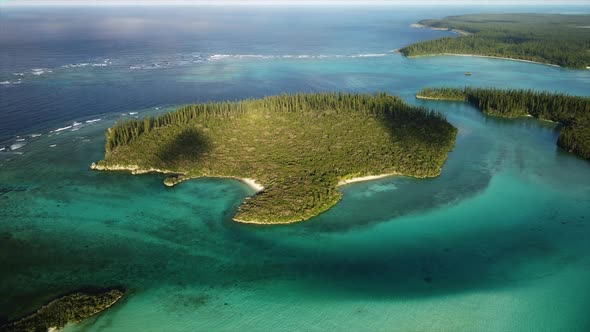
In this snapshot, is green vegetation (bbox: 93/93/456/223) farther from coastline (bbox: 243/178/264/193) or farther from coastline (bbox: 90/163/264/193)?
coastline (bbox: 243/178/264/193)

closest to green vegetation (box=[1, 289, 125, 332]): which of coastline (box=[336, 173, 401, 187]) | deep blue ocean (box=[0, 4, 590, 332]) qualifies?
deep blue ocean (box=[0, 4, 590, 332])

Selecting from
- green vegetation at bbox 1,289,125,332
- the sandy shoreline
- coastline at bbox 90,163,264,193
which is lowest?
green vegetation at bbox 1,289,125,332

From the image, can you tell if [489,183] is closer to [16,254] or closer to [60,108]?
[16,254]

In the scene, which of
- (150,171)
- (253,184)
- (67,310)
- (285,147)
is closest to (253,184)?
(253,184)

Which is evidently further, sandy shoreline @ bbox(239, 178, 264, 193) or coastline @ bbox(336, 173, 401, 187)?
coastline @ bbox(336, 173, 401, 187)

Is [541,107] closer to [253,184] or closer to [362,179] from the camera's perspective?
[362,179]

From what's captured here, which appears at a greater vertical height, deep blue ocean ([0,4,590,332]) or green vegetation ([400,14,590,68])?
green vegetation ([400,14,590,68])

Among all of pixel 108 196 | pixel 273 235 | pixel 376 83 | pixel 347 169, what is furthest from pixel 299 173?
pixel 376 83

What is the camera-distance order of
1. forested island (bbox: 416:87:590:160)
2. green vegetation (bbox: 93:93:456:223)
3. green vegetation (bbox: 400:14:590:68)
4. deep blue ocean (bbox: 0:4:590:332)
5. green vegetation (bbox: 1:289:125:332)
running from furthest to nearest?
green vegetation (bbox: 400:14:590:68)
forested island (bbox: 416:87:590:160)
green vegetation (bbox: 93:93:456:223)
deep blue ocean (bbox: 0:4:590:332)
green vegetation (bbox: 1:289:125:332)
